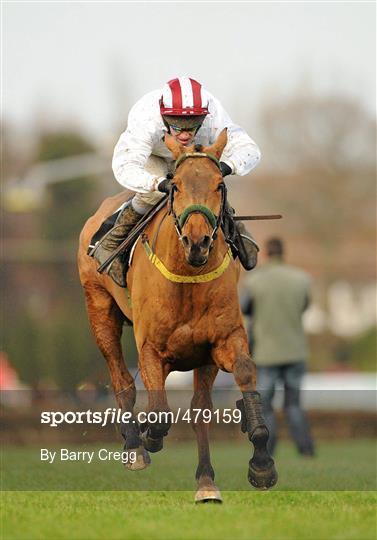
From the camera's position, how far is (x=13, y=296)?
203ft

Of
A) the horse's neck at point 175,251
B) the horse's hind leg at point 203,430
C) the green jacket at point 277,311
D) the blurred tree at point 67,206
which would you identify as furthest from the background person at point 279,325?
the blurred tree at point 67,206

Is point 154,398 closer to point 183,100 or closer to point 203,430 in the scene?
point 203,430

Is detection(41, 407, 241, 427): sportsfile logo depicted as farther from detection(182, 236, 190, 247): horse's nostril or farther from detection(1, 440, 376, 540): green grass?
detection(182, 236, 190, 247): horse's nostril

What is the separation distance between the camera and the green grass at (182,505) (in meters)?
7.43

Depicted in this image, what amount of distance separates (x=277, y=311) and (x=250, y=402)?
5.38m

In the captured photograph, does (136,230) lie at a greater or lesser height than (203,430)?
greater

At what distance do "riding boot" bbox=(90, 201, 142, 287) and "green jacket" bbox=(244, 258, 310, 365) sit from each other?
13.7 feet

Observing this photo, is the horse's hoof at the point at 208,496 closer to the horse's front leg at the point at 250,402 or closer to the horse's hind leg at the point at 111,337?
the horse's front leg at the point at 250,402

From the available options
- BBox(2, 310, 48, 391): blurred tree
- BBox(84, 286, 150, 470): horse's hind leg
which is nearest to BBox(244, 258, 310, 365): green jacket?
BBox(84, 286, 150, 470): horse's hind leg

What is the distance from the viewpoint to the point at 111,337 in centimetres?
1078

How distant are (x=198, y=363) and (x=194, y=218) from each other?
4.15 ft

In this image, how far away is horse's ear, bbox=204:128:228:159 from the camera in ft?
28.4

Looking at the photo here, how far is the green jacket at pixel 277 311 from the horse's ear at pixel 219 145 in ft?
17.4

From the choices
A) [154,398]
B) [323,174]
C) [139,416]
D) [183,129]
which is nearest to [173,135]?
[183,129]
